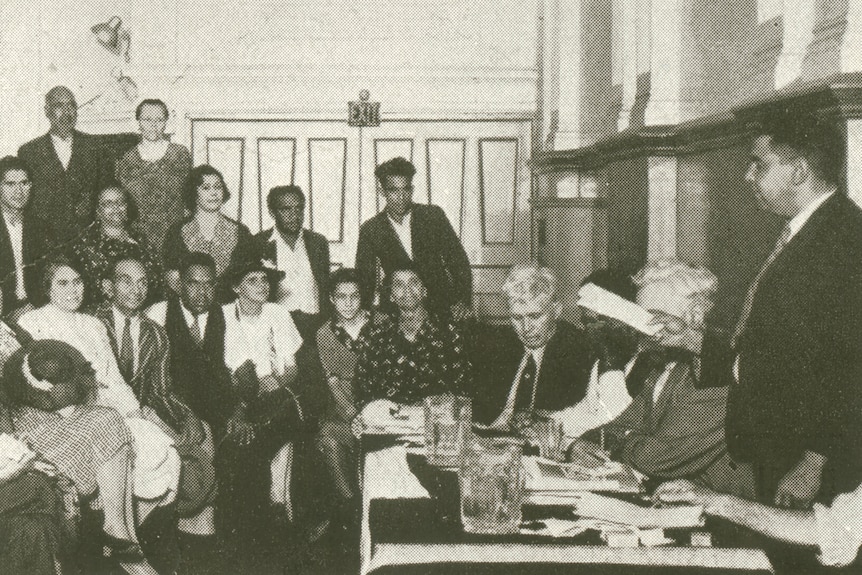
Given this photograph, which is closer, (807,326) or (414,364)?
(807,326)

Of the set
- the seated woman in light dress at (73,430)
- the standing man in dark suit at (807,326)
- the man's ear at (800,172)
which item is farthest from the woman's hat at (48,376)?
the man's ear at (800,172)

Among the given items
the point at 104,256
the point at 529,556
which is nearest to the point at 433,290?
the point at 104,256

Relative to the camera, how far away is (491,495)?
1.53m

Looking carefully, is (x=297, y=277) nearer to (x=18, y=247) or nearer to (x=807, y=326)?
(x=18, y=247)

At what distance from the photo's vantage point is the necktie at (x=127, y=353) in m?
3.13

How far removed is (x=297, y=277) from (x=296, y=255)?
0.09m

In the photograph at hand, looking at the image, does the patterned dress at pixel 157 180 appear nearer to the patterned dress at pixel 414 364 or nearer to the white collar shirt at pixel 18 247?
the white collar shirt at pixel 18 247

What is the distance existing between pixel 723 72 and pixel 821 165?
217 cm

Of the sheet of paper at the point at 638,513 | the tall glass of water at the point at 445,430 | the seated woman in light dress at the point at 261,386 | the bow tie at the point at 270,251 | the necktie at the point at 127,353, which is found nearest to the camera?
the sheet of paper at the point at 638,513

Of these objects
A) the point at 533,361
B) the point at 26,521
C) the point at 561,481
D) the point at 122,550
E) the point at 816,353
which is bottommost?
the point at 122,550

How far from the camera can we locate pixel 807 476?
1780 mm

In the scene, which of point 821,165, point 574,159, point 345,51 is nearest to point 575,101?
point 574,159

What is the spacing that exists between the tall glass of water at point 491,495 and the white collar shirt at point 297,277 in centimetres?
262

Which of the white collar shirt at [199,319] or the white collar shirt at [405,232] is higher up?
the white collar shirt at [405,232]
